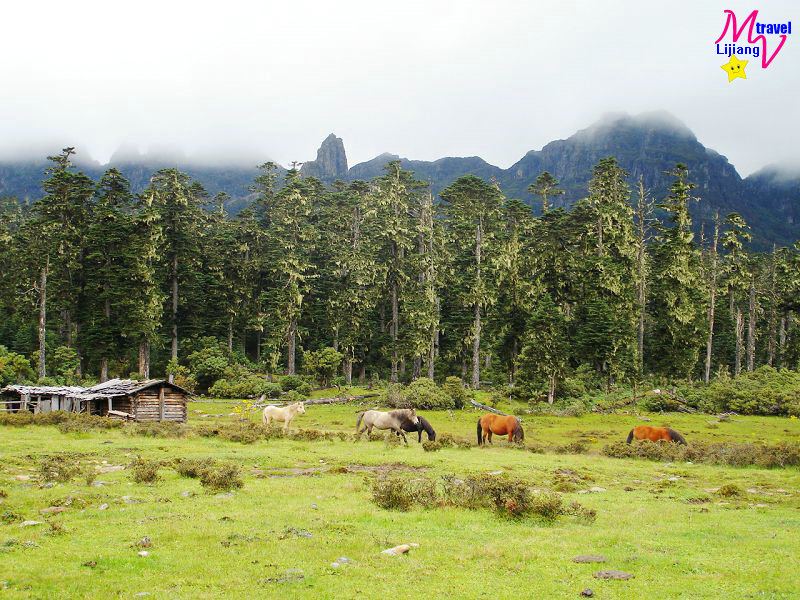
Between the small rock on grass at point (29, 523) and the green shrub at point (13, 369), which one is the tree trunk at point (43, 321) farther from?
the small rock on grass at point (29, 523)

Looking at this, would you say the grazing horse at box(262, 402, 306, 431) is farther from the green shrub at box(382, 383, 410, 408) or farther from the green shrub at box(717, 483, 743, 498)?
the green shrub at box(717, 483, 743, 498)

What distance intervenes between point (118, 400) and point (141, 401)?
2.39m

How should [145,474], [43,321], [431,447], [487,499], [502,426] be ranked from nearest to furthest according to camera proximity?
1. [487,499]
2. [145,474]
3. [431,447]
4. [502,426]
5. [43,321]

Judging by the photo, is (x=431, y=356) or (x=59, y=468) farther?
(x=431, y=356)

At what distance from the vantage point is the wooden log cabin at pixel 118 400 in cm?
3916

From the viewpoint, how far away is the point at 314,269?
74625mm

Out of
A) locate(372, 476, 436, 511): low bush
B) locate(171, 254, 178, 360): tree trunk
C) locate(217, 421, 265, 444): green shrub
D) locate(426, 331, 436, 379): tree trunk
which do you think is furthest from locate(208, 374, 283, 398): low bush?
locate(372, 476, 436, 511): low bush

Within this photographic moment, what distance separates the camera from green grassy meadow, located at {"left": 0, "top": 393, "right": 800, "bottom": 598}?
959cm

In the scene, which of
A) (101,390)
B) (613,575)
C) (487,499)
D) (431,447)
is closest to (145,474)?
(487,499)

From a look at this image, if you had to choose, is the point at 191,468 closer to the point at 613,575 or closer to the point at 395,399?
the point at 613,575

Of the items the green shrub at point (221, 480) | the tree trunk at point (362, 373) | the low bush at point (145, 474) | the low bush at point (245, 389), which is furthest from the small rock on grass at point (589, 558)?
the tree trunk at point (362, 373)

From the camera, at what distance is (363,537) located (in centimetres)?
1246

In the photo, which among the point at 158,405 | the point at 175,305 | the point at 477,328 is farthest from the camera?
the point at 175,305

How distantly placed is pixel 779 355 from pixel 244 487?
79.2 metres
